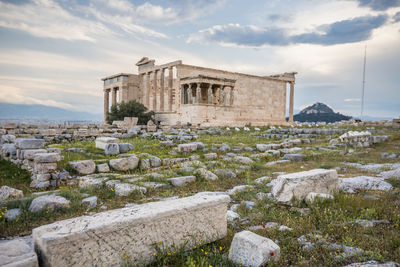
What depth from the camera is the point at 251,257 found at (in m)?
2.85

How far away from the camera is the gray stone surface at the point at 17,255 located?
7.03ft

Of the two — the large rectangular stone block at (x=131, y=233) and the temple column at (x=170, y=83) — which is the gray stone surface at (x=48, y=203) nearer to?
the large rectangular stone block at (x=131, y=233)

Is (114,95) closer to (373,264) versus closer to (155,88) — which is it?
(155,88)

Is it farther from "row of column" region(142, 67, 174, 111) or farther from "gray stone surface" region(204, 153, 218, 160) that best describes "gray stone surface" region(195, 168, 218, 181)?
"row of column" region(142, 67, 174, 111)

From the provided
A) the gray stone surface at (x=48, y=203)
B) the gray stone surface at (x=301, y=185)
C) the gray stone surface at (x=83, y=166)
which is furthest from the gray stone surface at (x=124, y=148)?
the gray stone surface at (x=301, y=185)

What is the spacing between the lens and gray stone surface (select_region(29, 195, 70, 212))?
4496mm

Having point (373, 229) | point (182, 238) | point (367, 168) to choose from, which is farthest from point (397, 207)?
point (367, 168)

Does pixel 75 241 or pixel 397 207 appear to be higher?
pixel 75 241

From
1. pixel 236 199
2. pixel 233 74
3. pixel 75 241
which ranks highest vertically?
pixel 233 74

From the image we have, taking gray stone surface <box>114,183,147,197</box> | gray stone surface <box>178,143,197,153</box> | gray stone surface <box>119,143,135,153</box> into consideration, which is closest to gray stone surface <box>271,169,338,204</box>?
gray stone surface <box>114,183,147,197</box>

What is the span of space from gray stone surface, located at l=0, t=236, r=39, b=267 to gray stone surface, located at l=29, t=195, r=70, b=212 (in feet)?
7.24

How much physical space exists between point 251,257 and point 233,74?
98.3 ft

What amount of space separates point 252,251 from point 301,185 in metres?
2.53

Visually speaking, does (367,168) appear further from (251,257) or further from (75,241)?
(75,241)
